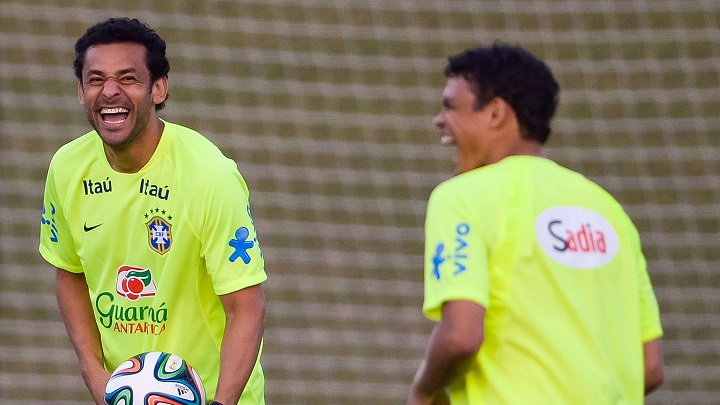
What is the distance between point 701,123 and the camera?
34.9ft

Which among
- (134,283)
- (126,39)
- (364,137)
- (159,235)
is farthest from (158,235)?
(364,137)

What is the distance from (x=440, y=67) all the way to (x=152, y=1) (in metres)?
2.64

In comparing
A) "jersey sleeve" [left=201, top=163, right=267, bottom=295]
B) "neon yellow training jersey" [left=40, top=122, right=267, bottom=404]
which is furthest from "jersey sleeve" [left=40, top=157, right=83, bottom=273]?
"jersey sleeve" [left=201, top=163, right=267, bottom=295]

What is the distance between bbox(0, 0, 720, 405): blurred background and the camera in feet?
32.1

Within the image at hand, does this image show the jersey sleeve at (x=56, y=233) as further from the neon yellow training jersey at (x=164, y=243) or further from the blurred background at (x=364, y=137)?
the blurred background at (x=364, y=137)

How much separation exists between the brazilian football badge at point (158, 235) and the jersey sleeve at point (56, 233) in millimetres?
396

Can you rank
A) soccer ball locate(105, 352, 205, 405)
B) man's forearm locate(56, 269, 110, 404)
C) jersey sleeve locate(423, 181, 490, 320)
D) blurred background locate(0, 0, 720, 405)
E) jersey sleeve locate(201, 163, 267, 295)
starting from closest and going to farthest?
jersey sleeve locate(423, 181, 490, 320)
soccer ball locate(105, 352, 205, 405)
jersey sleeve locate(201, 163, 267, 295)
man's forearm locate(56, 269, 110, 404)
blurred background locate(0, 0, 720, 405)

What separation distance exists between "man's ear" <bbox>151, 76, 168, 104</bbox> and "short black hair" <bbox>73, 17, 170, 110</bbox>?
15 mm

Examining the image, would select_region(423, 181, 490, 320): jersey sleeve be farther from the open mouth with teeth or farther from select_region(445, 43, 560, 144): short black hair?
the open mouth with teeth

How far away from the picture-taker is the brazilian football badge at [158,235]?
13.5ft

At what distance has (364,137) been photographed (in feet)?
35.7

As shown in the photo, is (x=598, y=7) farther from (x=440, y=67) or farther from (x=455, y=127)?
(x=455, y=127)

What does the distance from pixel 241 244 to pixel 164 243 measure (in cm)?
26

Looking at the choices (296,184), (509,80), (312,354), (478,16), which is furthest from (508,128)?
(478,16)
